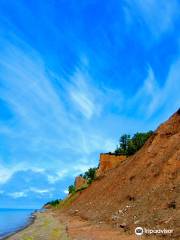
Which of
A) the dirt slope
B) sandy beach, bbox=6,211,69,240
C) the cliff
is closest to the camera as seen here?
the dirt slope

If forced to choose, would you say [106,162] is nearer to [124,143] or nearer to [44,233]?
[124,143]

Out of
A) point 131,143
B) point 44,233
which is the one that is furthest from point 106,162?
point 44,233

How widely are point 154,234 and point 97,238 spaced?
338 centimetres

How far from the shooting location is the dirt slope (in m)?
24.1

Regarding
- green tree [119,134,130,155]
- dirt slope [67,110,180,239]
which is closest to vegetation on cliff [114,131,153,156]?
green tree [119,134,130,155]

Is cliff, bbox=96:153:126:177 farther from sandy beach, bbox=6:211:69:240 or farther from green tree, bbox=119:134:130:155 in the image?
sandy beach, bbox=6:211:69:240

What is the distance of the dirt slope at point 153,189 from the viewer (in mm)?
24125

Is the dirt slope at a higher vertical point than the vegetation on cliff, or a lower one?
lower

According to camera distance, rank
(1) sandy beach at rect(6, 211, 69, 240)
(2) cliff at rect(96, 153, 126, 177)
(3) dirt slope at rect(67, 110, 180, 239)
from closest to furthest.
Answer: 1. (3) dirt slope at rect(67, 110, 180, 239)
2. (1) sandy beach at rect(6, 211, 69, 240)
3. (2) cliff at rect(96, 153, 126, 177)

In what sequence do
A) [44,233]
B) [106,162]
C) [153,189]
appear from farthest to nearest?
[106,162] → [153,189] → [44,233]

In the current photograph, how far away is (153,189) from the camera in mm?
31672

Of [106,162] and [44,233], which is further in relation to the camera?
[106,162]

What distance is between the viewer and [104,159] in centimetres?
8562

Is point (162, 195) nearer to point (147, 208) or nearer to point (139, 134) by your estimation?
point (147, 208)
